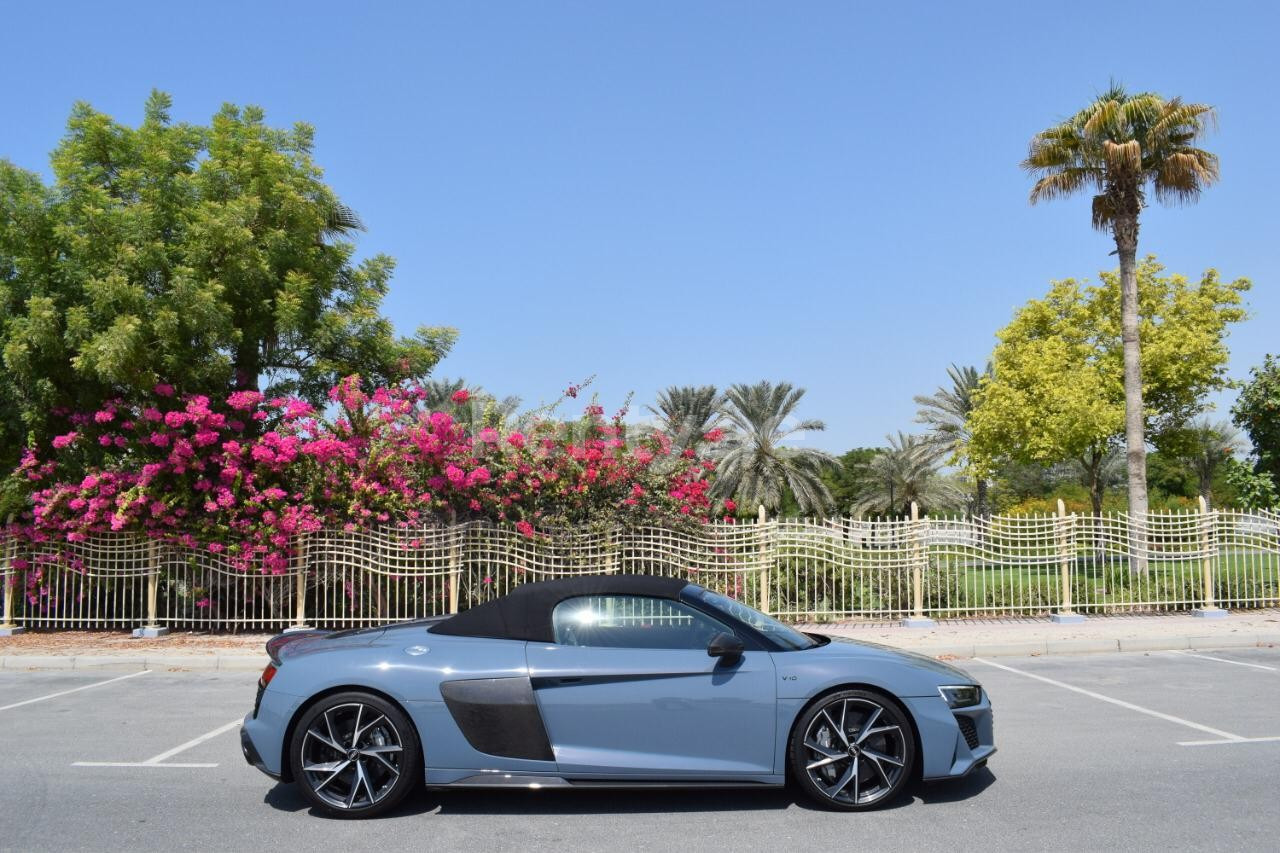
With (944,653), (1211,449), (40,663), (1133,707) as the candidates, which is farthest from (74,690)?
(1211,449)

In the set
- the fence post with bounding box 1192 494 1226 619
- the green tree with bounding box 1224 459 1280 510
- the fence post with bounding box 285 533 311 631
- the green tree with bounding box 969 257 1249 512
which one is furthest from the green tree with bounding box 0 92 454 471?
the green tree with bounding box 969 257 1249 512

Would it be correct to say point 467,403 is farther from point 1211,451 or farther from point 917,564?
point 1211,451

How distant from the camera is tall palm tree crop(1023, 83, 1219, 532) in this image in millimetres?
17562

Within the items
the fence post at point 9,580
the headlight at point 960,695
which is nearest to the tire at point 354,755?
the headlight at point 960,695

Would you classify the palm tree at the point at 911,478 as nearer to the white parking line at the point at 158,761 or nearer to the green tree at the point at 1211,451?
the green tree at the point at 1211,451

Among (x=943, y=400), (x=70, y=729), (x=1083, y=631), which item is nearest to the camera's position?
(x=70, y=729)

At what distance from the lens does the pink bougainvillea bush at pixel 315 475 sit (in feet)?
43.6

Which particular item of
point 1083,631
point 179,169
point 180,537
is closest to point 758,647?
point 1083,631

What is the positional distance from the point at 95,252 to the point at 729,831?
12.7 m

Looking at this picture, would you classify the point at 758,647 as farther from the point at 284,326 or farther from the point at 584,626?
the point at 284,326

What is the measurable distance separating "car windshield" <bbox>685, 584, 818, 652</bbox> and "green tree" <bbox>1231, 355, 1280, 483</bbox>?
17.1m

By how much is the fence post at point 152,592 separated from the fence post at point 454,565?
4.20 m

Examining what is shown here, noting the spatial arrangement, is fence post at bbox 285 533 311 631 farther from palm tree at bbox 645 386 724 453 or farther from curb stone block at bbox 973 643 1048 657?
palm tree at bbox 645 386 724 453

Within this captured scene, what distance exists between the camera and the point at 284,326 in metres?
14.1
